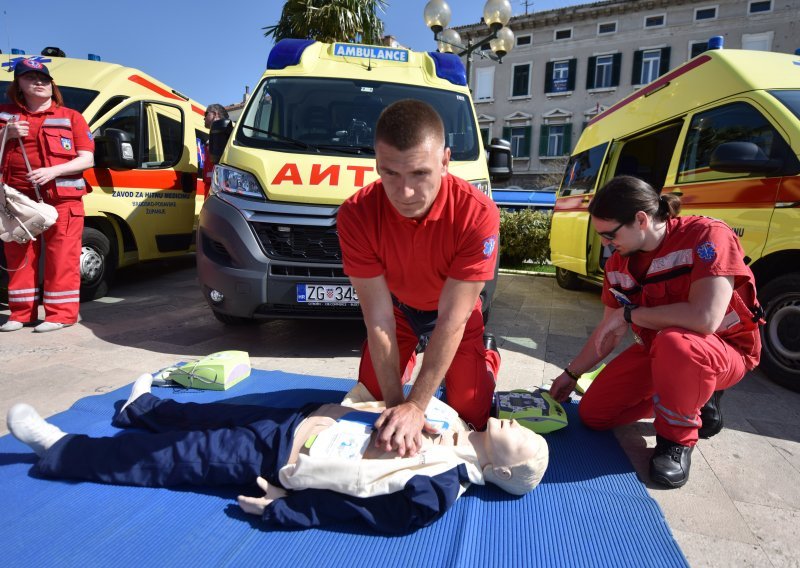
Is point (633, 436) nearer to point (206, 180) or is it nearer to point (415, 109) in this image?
point (415, 109)

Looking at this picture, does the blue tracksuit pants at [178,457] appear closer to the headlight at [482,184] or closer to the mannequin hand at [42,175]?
the headlight at [482,184]

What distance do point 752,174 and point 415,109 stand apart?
2.71m

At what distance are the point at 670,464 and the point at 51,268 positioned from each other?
15.5 feet

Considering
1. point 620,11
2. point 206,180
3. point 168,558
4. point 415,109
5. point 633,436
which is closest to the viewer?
point 168,558

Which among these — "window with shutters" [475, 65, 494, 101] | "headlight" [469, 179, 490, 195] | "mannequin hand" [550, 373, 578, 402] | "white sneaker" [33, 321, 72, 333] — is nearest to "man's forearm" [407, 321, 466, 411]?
"mannequin hand" [550, 373, 578, 402]

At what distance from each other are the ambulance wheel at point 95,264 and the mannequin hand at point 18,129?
1.22m

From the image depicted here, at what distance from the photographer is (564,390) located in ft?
9.05

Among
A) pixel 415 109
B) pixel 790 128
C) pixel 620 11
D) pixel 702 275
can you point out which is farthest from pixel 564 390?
pixel 620 11

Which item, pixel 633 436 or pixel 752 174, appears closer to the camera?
pixel 633 436

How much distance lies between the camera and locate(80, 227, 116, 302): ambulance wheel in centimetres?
503

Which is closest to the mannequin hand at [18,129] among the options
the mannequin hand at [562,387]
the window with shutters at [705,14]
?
the mannequin hand at [562,387]

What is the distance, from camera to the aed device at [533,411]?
2514 mm

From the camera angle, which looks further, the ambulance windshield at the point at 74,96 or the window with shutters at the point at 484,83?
the window with shutters at the point at 484,83

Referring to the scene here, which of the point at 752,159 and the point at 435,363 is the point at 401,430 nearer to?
the point at 435,363
